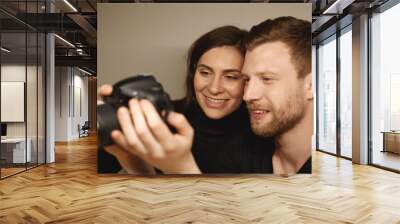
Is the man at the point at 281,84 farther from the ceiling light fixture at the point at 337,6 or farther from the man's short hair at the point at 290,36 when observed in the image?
the ceiling light fixture at the point at 337,6

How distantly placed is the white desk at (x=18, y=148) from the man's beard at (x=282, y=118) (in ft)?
14.3

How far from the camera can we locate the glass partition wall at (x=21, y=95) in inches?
275

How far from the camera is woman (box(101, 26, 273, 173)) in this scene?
6.65 m

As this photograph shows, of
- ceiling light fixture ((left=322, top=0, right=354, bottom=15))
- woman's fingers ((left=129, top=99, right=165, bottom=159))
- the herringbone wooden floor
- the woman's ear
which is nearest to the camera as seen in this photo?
the herringbone wooden floor

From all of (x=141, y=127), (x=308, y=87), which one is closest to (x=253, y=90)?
(x=308, y=87)

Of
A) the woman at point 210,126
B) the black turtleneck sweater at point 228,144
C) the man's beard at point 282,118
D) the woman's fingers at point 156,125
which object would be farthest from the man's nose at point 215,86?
the woman's fingers at point 156,125

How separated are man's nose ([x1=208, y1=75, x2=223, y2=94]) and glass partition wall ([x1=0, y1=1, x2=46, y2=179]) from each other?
346cm

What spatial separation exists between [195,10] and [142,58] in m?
1.22

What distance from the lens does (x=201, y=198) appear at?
17.1 feet

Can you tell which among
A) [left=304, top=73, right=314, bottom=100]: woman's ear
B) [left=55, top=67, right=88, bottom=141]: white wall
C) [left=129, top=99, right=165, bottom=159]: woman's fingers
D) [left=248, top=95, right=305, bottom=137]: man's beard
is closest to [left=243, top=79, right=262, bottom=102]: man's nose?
[left=248, top=95, right=305, bottom=137]: man's beard

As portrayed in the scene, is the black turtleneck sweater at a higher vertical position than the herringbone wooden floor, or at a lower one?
higher

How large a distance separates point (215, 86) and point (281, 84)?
1072 millimetres

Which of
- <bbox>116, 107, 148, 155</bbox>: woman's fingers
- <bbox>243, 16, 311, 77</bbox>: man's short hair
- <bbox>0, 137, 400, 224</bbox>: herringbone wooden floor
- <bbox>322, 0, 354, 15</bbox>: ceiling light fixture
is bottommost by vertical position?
<bbox>0, 137, 400, 224</bbox>: herringbone wooden floor

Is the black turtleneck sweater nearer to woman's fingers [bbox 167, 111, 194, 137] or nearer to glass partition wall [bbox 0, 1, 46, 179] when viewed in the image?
woman's fingers [bbox 167, 111, 194, 137]
